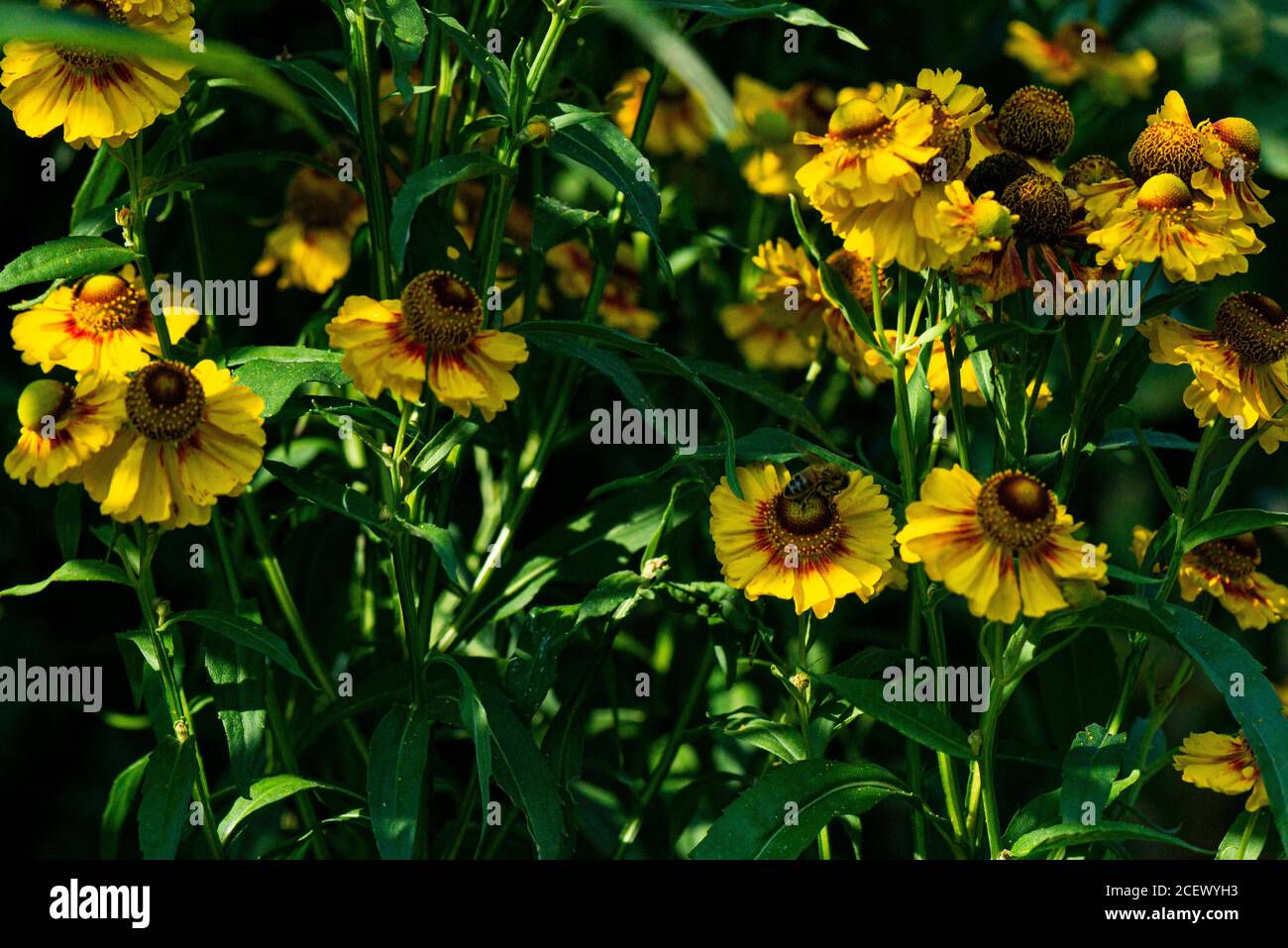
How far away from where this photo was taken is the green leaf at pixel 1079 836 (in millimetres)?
827

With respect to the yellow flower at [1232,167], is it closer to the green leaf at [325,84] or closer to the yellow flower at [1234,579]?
the yellow flower at [1234,579]

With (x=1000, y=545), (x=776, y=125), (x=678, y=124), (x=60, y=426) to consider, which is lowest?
(x=1000, y=545)

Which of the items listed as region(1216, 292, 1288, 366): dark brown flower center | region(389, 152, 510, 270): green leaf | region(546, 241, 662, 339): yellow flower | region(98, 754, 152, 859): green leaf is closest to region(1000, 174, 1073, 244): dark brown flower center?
region(1216, 292, 1288, 366): dark brown flower center

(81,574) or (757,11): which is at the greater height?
(757,11)

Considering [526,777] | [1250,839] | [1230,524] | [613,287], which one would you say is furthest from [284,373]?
[1250,839]

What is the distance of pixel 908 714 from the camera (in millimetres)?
913

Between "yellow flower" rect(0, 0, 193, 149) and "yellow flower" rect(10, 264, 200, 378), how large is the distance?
0.14m

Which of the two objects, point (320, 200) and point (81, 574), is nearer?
point (81, 574)

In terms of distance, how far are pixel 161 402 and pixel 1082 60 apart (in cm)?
126

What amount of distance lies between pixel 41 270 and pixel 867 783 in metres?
0.66

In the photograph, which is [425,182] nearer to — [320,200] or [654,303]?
[320,200]

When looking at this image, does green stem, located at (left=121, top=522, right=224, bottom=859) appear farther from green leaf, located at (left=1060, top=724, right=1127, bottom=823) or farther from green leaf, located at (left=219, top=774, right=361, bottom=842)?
green leaf, located at (left=1060, top=724, right=1127, bottom=823)

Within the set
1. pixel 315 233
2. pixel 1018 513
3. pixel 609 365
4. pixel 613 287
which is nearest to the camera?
pixel 1018 513

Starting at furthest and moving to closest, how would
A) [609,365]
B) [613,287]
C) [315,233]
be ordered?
[613,287], [315,233], [609,365]
